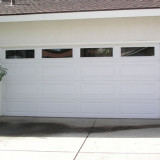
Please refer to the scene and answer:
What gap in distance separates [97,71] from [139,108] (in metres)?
1.73

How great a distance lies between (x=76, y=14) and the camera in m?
9.76

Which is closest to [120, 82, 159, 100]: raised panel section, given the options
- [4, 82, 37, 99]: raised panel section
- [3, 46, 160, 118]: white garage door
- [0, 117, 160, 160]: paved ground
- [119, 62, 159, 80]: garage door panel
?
[3, 46, 160, 118]: white garage door

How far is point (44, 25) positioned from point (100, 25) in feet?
5.92

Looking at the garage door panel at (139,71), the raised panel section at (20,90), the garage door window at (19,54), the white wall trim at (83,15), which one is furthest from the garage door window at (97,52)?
the raised panel section at (20,90)

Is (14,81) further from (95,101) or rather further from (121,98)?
(121,98)

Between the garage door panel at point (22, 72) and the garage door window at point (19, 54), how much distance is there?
30cm

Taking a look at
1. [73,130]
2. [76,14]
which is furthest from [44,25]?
[73,130]

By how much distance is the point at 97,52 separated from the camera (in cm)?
1060

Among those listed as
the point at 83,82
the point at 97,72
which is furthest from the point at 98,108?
the point at 97,72

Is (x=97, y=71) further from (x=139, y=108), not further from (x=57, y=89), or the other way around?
(x=139, y=108)

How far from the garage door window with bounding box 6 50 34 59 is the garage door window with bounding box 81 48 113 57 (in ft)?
5.74
